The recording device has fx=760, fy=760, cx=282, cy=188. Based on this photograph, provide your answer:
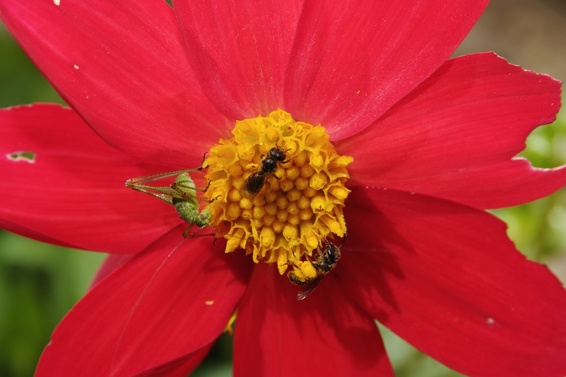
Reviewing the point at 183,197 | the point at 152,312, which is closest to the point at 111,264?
the point at 152,312

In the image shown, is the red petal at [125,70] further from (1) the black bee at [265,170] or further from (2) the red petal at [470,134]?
(2) the red petal at [470,134]

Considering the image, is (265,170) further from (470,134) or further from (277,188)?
(470,134)

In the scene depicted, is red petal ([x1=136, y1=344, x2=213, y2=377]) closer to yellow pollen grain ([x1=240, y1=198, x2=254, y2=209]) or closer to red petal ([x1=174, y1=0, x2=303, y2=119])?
yellow pollen grain ([x1=240, y1=198, x2=254, y2=209])

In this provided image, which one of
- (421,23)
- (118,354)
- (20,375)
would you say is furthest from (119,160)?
(20,375)

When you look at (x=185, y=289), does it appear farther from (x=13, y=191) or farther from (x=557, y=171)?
(x=557, y=171)

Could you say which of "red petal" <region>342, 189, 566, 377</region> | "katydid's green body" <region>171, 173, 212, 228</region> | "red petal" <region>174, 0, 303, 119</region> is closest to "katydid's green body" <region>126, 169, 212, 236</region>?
"katydid's green body" <region>171, 173, 212, 228</region>

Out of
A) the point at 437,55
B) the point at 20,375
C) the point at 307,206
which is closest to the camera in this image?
the point at 437,55

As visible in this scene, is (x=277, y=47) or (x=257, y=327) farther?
(x=257, y=327)
